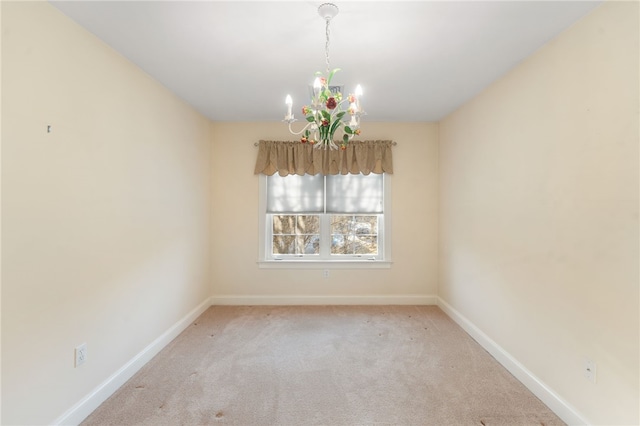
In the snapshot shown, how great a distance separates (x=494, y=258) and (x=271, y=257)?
276 cm

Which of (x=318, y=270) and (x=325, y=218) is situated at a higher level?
(x=325, y=218)

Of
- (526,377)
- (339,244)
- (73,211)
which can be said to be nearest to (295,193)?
(339,244)

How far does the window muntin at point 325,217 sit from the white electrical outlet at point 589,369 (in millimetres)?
2563

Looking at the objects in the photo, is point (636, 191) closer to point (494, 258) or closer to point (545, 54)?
point (545, 54)

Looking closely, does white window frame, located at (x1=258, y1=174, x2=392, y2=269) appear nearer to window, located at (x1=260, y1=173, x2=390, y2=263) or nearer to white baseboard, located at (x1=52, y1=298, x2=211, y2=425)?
window, located at (x1=260, y1=173, x2=390, y2=263)

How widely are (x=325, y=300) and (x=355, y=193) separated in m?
1.57

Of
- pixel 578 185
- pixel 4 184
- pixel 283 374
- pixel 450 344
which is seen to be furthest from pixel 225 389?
pixel 578 185

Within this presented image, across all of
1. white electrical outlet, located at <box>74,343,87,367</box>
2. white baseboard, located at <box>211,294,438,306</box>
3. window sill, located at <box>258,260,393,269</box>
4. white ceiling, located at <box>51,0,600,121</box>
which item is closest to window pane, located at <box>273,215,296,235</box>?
window sill, located at <box>258,260,393,269</box>

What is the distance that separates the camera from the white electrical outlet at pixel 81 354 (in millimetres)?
1945

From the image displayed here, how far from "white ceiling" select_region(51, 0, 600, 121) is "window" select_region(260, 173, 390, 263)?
140cm

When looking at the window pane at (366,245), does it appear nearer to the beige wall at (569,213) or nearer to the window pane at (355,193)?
the window pane at (355,193)

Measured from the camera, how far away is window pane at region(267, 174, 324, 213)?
4199 millimetres

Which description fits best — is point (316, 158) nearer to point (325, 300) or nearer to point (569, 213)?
point (325, 300)

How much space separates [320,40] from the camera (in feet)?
6.95
